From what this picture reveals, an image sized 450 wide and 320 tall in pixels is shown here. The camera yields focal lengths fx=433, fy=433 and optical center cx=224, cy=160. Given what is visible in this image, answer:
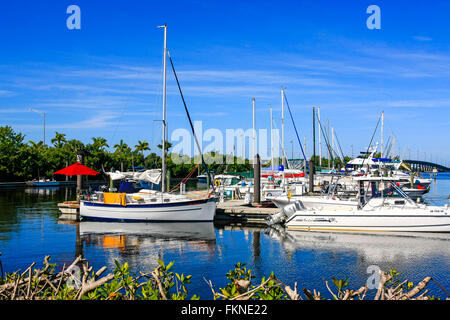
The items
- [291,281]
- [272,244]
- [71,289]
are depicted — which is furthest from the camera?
[272,244]

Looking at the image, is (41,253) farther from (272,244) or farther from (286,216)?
(286,216)

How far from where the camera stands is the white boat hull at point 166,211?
28.7 meters

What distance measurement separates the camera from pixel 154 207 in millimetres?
28969

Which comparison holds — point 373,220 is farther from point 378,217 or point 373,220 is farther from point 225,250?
point 225,250

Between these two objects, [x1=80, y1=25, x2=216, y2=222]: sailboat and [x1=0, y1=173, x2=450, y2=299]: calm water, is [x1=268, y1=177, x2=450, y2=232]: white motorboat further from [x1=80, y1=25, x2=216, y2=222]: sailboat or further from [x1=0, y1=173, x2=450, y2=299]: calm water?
[x1=80, y1=25, x2=216, y2=222]: sailboat

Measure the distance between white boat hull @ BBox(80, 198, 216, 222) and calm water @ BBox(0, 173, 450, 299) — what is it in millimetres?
802

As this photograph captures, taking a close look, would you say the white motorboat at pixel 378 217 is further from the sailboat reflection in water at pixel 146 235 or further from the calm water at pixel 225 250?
the sailboat reflection in water at pixel 146 235

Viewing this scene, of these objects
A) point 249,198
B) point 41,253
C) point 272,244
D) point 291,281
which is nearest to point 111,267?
point 41,253

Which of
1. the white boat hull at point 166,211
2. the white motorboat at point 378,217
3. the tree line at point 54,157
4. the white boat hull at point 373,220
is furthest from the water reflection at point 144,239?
the tree line at point 54,157

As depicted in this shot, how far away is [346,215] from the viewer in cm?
2541

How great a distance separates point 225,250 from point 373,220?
939 centimetres

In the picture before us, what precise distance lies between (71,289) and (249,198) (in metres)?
27.1

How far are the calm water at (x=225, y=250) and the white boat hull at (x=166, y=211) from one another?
802 mm

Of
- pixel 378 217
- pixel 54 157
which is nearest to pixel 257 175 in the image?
pixel 378 217
